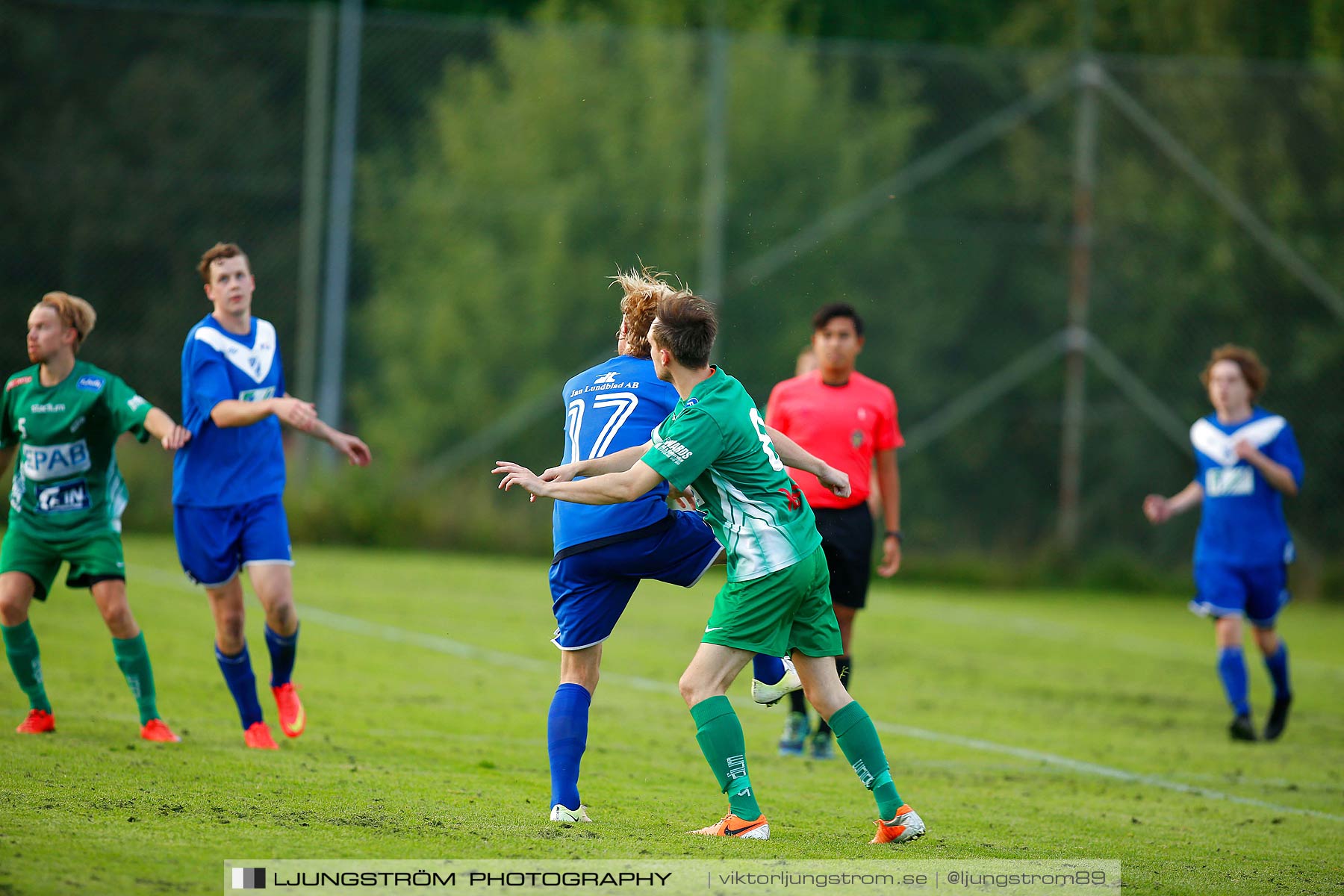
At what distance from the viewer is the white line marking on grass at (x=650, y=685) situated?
692 cm

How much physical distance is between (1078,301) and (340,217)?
906 centimetres

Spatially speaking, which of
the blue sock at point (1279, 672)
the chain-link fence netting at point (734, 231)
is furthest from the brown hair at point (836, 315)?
the chain-link fence netting at point (734, 231)

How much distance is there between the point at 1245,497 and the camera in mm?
9086

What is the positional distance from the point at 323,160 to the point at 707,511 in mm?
13531

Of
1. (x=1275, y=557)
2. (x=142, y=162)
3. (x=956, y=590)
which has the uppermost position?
(x=142, y=162)

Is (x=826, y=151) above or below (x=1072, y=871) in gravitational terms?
above

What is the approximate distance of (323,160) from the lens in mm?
17531

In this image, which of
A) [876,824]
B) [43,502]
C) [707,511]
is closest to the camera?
[707,511]

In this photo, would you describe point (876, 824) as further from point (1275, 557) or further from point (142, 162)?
point (142, 162)

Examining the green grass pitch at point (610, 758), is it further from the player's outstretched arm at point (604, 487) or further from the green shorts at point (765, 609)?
the player's outstretched arm at point (604, 487)

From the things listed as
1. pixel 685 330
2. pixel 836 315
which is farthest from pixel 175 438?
pixel 836 315

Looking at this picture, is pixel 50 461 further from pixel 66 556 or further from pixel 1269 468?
pixel 1269 468

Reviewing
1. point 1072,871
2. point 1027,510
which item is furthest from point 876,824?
point 1027,510

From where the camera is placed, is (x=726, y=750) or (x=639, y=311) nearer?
(x=726, y=750)
